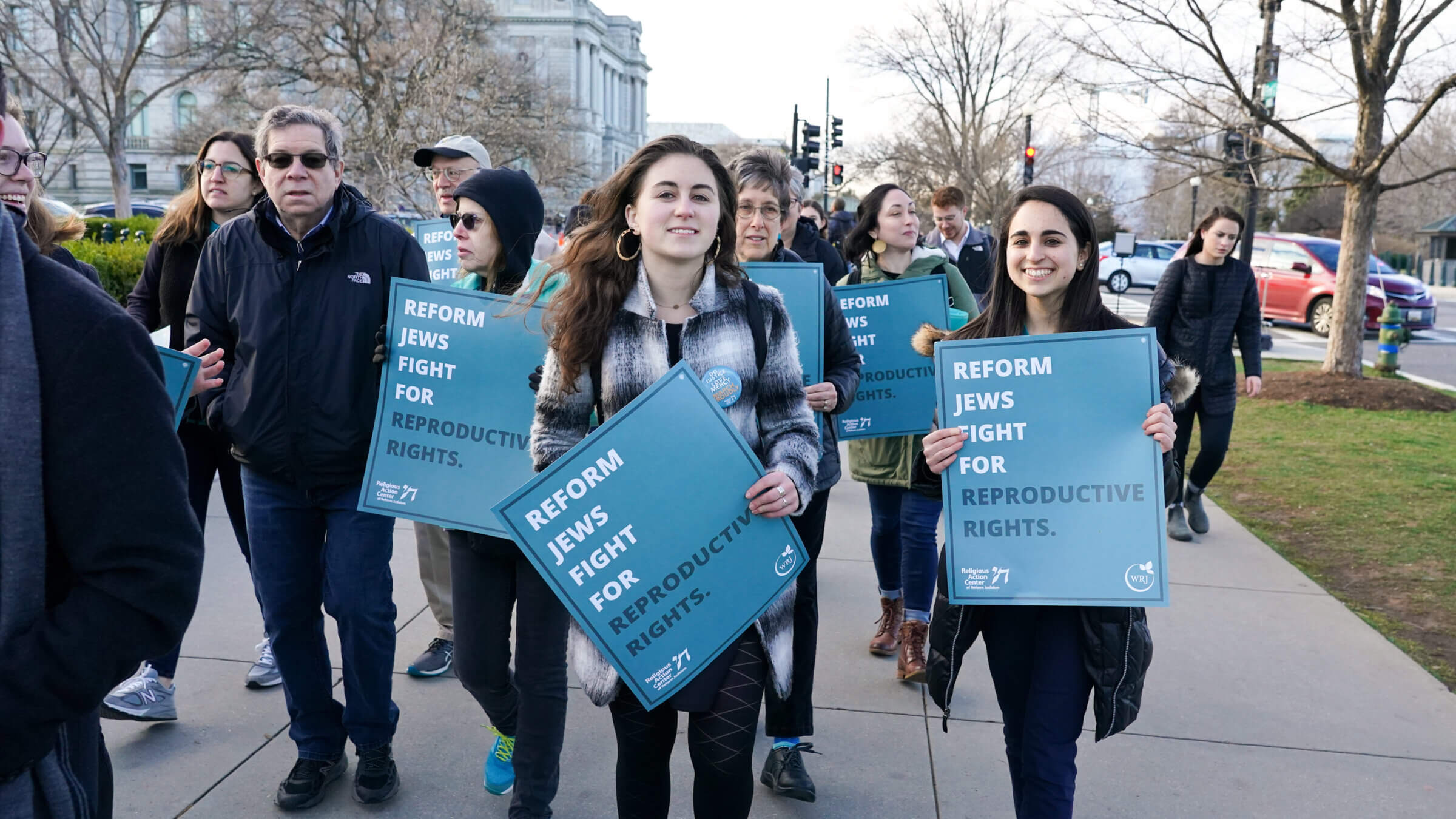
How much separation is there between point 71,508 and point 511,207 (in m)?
2.51

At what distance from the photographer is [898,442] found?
4793mm

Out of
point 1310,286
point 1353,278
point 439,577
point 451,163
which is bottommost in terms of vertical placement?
point 439,577

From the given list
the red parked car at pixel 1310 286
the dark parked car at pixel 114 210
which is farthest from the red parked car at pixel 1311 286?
the dark parked car at pixel 114 210

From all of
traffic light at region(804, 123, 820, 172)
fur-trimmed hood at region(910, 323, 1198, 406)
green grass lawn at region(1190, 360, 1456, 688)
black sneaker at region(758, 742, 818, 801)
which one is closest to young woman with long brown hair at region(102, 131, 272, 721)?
black sneaker at region(758, 742, 818, 801)

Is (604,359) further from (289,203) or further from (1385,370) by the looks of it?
(1385,370)

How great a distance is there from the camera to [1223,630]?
5.36m

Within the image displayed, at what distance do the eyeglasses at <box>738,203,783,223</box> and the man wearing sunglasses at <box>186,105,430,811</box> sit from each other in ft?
4.37

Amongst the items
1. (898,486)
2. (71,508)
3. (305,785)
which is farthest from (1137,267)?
(71,508)

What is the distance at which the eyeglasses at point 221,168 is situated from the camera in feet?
14.3

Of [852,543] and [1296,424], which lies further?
[1296,424]

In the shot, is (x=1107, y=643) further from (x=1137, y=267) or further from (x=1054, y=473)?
(x=1137, y=267)

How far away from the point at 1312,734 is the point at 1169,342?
3444 mm

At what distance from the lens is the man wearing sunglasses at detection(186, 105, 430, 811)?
11.3 feet

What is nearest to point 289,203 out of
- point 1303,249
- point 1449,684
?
point 1449,684
